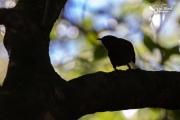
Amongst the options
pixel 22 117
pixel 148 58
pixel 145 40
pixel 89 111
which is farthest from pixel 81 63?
pixel 22 117

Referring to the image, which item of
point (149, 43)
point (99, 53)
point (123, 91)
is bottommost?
point (99, 53)

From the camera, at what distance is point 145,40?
213 cm

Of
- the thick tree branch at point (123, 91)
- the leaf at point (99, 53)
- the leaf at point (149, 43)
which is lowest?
the leaf at point (99, 53)

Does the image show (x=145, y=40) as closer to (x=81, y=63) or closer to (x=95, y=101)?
(x=95, y=101)

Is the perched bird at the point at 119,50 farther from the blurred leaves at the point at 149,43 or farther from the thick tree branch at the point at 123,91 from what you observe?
the blurred leaves at the point at 149,43

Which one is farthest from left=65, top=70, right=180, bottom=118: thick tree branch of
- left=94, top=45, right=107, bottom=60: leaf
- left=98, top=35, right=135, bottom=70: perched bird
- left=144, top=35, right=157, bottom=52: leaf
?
left=94, top=45, right=107, bottom=60: leaf

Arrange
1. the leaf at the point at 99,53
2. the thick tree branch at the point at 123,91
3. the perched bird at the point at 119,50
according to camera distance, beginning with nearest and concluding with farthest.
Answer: the thick tree branch at the point at 123,91 < the perched bird at the point at 119,50 < the leaf at the point at 99,53

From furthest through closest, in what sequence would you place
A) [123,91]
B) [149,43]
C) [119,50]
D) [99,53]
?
[99,53] < [149,43] < [119,50] < [123,91]

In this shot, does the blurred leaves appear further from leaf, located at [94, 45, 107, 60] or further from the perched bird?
the perched bird

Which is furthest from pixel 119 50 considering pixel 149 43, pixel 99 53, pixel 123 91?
pixel 99 53

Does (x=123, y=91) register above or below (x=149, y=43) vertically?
above

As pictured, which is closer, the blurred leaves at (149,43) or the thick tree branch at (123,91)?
the thick tree branch at (123,91)

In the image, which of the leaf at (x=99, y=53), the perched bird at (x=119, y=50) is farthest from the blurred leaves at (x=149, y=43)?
the perched bird at (x=119, y=50)

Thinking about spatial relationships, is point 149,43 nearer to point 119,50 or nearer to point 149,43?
point 149,43
